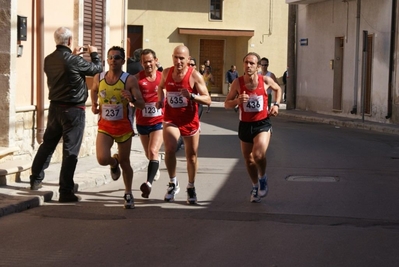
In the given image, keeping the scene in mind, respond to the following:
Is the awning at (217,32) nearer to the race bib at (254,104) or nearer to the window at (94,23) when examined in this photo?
the window at (94,23)

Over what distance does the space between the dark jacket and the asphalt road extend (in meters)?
1.30

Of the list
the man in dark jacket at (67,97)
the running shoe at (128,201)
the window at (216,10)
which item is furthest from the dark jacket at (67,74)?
the window at (216,10)

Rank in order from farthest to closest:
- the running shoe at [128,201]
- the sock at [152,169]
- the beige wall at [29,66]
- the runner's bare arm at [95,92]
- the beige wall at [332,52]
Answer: the beige wall at [332,52]
the beige wall at [29,66]
the sock at [152,169]
the runner's bare arm at [95,92]
the running shoe at [128,201]

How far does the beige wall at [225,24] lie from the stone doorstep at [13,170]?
104ft

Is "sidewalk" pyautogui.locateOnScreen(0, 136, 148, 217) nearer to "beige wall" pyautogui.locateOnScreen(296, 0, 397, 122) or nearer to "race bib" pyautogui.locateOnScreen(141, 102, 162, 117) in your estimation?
"race bib" pyautogui.locateOnScreen(141, 102, 162, 117)

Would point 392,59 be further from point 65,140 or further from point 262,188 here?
point 65,140

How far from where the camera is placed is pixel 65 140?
1105 centimetres

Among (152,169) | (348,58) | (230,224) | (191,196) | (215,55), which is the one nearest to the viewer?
(230,224)

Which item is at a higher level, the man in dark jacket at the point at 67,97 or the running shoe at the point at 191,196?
the man in dark jacket at the point at 67,97

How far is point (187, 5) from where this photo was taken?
4397 centimetres

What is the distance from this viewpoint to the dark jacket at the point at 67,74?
36.0 feet

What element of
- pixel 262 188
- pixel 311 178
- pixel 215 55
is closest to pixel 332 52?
pixel 215 55

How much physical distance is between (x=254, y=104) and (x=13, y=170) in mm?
3222

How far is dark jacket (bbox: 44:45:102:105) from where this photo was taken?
10961mm
